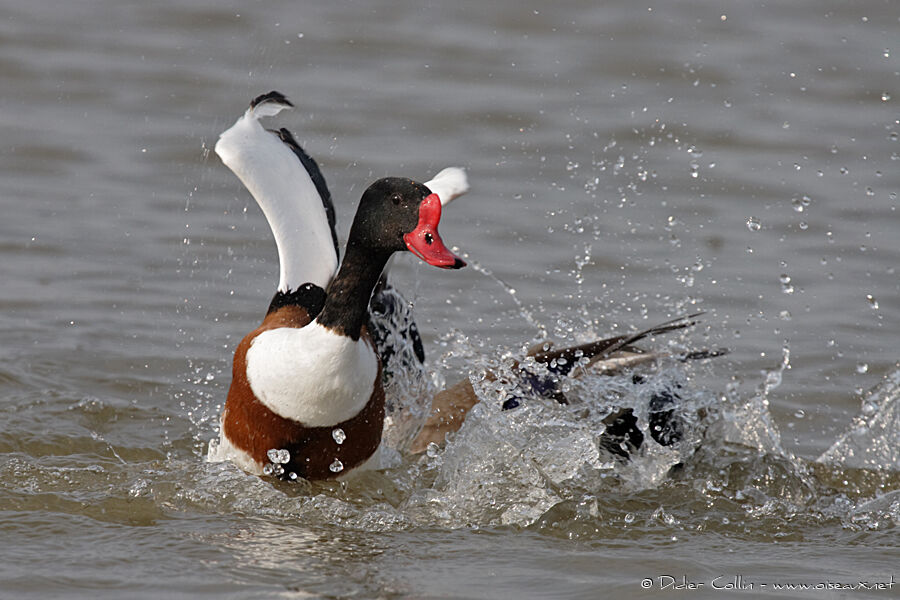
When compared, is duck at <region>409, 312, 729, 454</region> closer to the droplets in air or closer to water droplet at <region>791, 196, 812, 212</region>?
the droplets in air

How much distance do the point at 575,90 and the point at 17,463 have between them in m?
5.71

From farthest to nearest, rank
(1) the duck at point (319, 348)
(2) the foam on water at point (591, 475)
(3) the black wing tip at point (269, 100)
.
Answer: (3) the black wing tip at point (269, 100) → (2) the foam on water at point (591, 475) → (1) the duck at point (319, 348)

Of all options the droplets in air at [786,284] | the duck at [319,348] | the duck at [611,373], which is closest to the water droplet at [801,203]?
the droplets in air at [786,284]

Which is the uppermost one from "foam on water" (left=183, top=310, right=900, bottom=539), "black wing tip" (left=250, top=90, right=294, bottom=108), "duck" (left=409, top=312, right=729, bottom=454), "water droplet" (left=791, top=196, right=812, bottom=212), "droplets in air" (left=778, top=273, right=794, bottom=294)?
"black wing tip" (left=250, top=90, right=294, bottom=108)

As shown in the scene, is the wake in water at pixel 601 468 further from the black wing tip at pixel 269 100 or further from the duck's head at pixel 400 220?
the black wing tip at pixel 269 100

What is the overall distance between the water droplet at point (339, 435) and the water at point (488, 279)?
0.22 metres

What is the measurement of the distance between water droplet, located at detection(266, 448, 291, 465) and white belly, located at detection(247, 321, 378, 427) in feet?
0.51

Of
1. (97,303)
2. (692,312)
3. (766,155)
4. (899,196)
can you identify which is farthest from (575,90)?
(97,303)

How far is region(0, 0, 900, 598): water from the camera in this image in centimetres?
388

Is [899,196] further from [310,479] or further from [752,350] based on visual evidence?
[310,479]

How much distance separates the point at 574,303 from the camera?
6.52 meters

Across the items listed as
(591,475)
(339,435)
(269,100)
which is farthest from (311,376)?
(269,100)

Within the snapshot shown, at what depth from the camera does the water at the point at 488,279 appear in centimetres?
388

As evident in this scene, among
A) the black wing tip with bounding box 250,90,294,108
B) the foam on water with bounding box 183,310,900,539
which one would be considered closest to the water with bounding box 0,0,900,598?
the foam on water with bounding box 183,310,900,539
